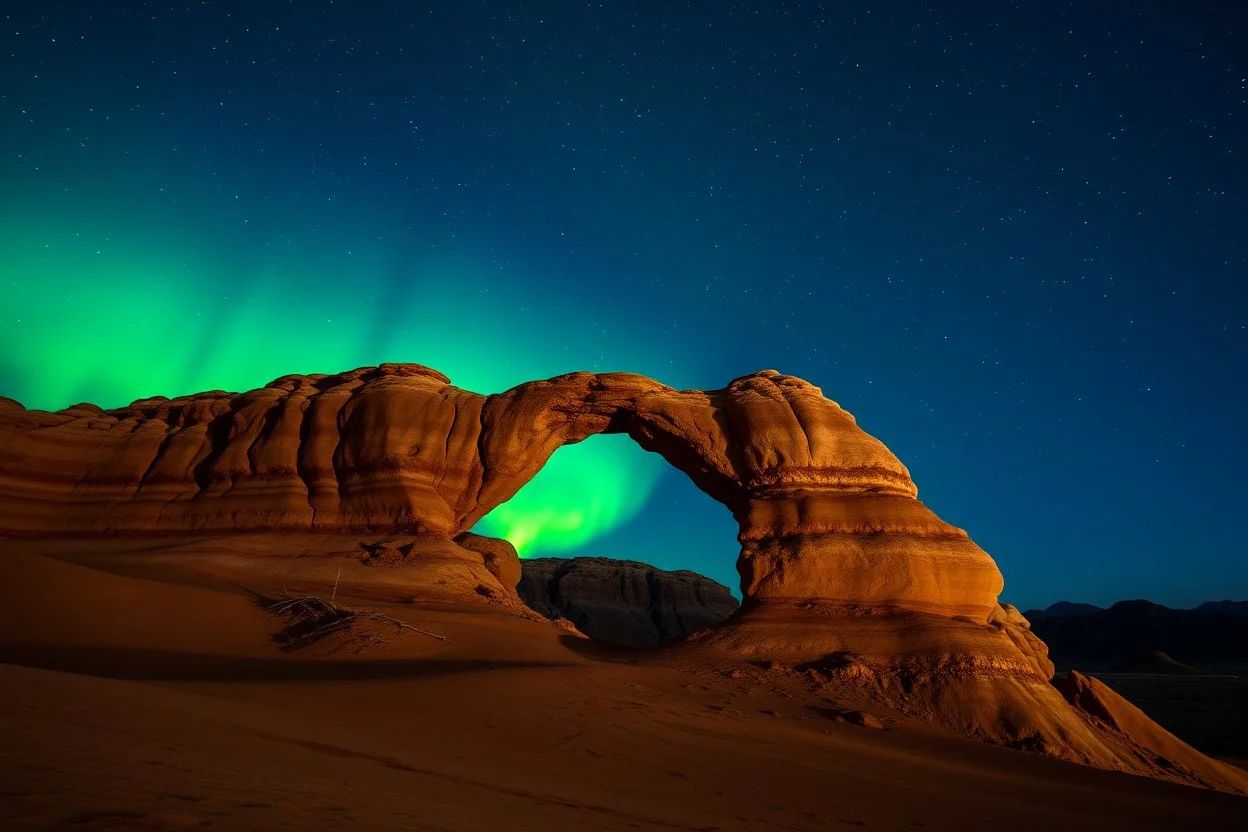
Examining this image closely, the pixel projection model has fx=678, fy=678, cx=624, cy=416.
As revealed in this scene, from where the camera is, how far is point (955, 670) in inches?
613

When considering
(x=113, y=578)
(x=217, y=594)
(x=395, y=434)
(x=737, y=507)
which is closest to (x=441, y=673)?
(x=217, y=594)

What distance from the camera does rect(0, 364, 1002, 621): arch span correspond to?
20859mm

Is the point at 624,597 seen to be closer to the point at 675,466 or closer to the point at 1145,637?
the point at 675,466

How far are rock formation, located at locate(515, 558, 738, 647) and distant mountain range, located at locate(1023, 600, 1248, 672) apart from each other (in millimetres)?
46226

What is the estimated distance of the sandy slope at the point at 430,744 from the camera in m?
3.86

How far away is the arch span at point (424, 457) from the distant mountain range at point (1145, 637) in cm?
7824

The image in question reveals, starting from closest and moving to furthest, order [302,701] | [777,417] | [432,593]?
[302,701] < [432,593] < [777,417]

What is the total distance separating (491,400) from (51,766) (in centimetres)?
2333

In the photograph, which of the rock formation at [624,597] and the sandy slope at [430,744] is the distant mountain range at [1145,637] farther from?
the sandy slope at [430,744]

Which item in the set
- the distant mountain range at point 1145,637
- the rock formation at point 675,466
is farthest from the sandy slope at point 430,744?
the distant mountain range at point 1145,637

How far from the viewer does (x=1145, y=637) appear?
90.5 metres

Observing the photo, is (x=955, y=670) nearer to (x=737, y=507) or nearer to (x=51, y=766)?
(x=737, y=507)

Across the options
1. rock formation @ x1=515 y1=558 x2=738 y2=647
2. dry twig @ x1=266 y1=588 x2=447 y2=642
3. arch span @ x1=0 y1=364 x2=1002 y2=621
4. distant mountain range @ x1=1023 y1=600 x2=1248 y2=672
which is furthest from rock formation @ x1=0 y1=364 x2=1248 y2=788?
distant mountain range @ x1=1023 y1=600 x2=1248 y2=672

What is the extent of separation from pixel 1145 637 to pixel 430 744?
113 m
